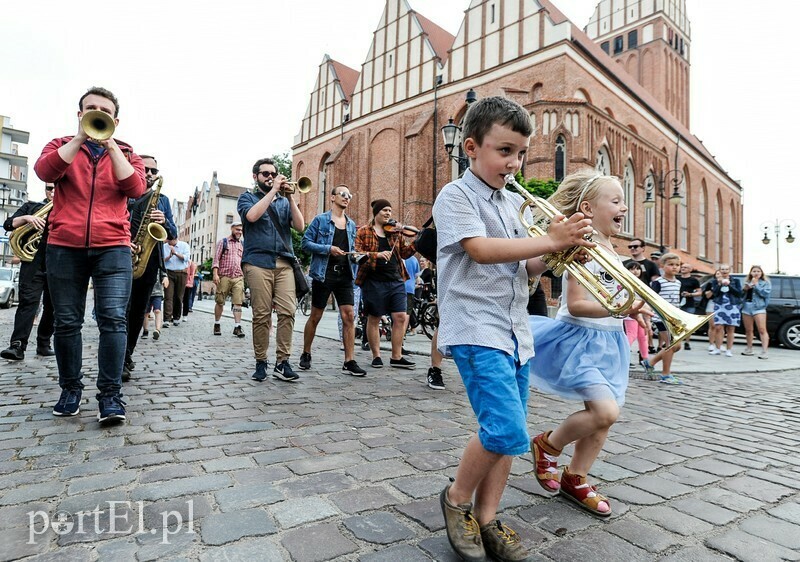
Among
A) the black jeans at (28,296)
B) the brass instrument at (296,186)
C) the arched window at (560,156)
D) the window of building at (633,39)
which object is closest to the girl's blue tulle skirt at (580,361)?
the brass instrument at (296,186)

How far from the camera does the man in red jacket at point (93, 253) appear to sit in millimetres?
3297

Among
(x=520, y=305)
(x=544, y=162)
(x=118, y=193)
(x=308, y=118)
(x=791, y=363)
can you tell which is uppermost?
(x=308, y=118)

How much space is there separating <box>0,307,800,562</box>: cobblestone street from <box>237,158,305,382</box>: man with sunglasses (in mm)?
636

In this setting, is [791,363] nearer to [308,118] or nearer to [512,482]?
[512,482]

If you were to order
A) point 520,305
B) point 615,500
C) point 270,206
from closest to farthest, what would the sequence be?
1. point 520,305
2. point 615,500
3. point 270,206

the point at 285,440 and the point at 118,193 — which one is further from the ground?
the point at 118,193

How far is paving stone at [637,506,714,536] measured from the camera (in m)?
2.08

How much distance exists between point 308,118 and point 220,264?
3434 cm

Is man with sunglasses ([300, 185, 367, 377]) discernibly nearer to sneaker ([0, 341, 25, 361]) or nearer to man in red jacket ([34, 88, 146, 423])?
man in red jacket ([34, 88, 146, 423])

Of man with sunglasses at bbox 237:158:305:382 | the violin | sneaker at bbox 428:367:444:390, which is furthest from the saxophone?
sneaker at bbox 428:367:444:390

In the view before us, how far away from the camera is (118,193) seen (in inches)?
137

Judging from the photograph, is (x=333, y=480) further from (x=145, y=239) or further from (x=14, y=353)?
(x=14, y=353)

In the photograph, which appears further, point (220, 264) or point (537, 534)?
point (220, 264)

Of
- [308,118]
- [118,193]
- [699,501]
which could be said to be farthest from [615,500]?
[308,118]
